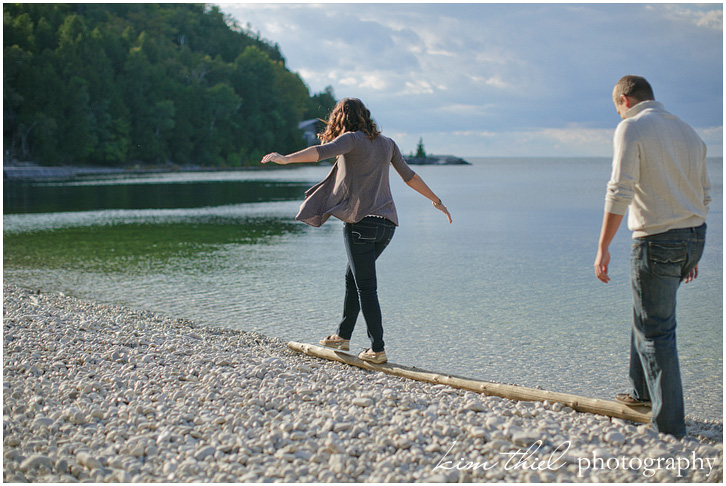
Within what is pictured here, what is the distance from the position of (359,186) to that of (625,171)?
6.50 feet

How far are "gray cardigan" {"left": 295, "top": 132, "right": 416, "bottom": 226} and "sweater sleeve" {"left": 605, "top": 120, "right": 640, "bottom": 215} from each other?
1.83 meters

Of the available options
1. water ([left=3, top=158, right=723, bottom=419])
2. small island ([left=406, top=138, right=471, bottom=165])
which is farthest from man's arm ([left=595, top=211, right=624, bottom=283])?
small island ([left=406, top=138, right=471, bottom=165])

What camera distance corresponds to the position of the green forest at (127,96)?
2340 inches

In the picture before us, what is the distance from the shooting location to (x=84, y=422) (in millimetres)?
3730

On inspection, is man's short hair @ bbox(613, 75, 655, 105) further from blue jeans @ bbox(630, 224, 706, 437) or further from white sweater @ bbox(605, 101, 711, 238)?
A: blue jeans @ bbox(630, 224, 706, 437)

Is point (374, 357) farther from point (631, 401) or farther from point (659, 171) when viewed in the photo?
point (659, 171)

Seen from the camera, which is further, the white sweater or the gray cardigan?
the gray cardigan

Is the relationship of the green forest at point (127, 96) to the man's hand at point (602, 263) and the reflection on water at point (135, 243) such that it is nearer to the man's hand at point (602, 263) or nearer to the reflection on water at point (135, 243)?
the reflection on water at point (135, 243)

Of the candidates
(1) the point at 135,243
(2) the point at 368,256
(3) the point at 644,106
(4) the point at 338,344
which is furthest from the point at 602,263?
(1) the point at 135,243

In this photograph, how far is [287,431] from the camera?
3.57 metres

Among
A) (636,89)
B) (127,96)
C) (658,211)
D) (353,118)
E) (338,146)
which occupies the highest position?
(127,96)

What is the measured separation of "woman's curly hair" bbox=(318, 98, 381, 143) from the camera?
15.6 feet

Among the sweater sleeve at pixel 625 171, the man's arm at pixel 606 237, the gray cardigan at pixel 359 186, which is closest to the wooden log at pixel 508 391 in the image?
the man's arm at pixel 606 237

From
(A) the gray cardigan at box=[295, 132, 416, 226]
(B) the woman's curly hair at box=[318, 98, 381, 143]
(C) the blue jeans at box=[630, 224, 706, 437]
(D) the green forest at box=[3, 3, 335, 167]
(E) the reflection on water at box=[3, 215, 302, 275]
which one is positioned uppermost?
(D) the green forest at box=[3, 3, 335, 167]
